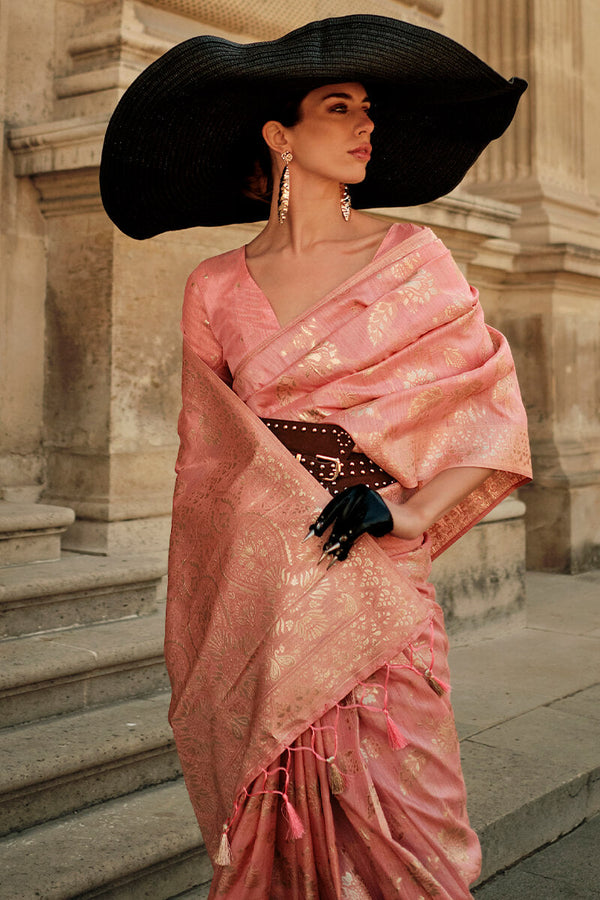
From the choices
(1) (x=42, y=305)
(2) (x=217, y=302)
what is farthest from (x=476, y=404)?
(1) (x=42, y=305)

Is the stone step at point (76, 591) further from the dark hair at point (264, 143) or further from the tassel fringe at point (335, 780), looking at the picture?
the tassel fringe at point (335, 780)

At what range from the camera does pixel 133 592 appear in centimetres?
396

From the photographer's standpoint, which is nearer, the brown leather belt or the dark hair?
the brown leather belt

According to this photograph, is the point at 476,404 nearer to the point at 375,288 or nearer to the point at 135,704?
the point at 375,288

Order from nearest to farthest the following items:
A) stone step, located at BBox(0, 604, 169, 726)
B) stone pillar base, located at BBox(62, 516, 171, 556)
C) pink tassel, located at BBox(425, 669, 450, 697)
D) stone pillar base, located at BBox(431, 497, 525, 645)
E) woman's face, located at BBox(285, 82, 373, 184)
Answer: pink tassel, located at BBox(425, 669, 450, 697) < woman's face, located at BBox(285, 82, 373, 184) < stone step, located at BBox(0, 604, 169, 726) < stone pillar base, located at BBox(62, 516, 171, 556) < stone pillar base, located at BBox(431, 497, 525, 645)

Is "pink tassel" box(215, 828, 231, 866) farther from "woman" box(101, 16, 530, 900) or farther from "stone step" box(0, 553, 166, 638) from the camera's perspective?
"stone step" box(0, 553, 166, 638)

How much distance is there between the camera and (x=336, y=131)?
7.21 feet

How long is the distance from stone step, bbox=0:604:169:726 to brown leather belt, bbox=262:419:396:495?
59.0 inches

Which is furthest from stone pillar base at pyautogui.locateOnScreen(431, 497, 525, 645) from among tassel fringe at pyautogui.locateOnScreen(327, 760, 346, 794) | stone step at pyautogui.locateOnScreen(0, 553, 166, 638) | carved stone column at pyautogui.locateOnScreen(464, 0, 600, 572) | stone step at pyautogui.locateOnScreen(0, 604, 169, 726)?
tassel fringe at pyautogui.locateOnScreen(327, 760, 346, 794)

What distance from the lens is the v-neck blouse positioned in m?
2.20

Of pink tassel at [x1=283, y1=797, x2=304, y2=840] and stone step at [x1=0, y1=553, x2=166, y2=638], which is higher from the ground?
stone step at [x1=0, y1=553, x2=166, y2=638]

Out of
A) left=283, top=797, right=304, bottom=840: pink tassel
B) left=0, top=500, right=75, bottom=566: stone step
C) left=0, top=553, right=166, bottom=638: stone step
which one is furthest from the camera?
left=0, top=500, right=75, bottom=566: stone step

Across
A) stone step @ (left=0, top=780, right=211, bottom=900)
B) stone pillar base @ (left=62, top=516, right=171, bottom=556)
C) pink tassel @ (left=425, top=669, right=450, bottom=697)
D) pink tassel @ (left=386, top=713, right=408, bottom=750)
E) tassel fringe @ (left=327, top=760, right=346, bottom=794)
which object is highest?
stone pillar base @ (left=62, top=516, right=171, bottom=556)

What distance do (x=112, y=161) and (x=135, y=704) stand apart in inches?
70.2
